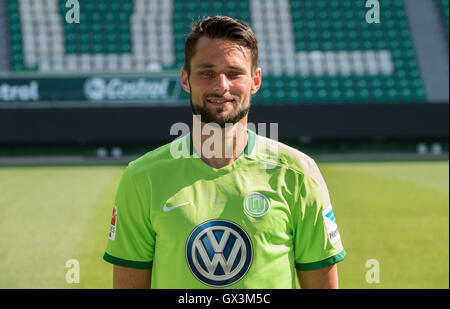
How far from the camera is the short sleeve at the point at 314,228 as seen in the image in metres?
2.08

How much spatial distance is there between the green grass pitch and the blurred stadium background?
4cm

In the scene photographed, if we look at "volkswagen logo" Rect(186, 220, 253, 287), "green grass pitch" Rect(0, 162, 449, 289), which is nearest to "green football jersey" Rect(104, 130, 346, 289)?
"volkswagen logo" Rect(186, 220, 253, 287)

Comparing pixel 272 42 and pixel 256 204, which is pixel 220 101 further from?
pixel 272 42

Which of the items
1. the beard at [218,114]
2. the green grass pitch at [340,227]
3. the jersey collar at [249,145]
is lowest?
the green grass pitch at [340,227]

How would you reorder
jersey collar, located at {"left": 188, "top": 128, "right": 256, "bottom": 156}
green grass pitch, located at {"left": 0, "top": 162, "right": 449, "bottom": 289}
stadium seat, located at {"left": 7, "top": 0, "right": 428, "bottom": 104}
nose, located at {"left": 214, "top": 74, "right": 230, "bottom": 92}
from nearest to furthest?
nose, located at {"left": 214, "top": 74, "right": 230, "bottom": 92} → jersey collar, located at {"left": 188, "top": 128, "right": 256, "bottom": 156} → green grass pitch, located at {"left": 0, "top": 162, "right": 449, "bottom": 289} → stadium seat, located at {"left": 7, "top": 0, "right": 428, "bottom": 104}

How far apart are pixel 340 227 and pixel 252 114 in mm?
12152

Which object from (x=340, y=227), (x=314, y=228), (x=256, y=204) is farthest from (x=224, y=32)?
(x=340, y=227)

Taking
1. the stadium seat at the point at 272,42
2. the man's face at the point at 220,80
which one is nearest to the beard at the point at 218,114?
the man's face at the point at 220,80

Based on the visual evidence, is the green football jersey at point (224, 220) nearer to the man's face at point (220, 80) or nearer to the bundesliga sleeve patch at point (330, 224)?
the bundesliga sleeve patch at point (330, 224)

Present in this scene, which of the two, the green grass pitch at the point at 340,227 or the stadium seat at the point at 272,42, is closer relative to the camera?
the green grass pitch at the point at 340,227

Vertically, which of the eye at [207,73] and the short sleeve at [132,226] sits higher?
the eye at [207,73]

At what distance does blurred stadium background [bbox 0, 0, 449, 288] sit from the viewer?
7.25 metres

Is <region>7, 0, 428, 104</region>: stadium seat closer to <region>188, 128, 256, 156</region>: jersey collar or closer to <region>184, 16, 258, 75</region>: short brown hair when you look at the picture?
<region>188, 128, 256, 156</region>: jersey collar

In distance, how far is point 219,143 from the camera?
2.11 meters
